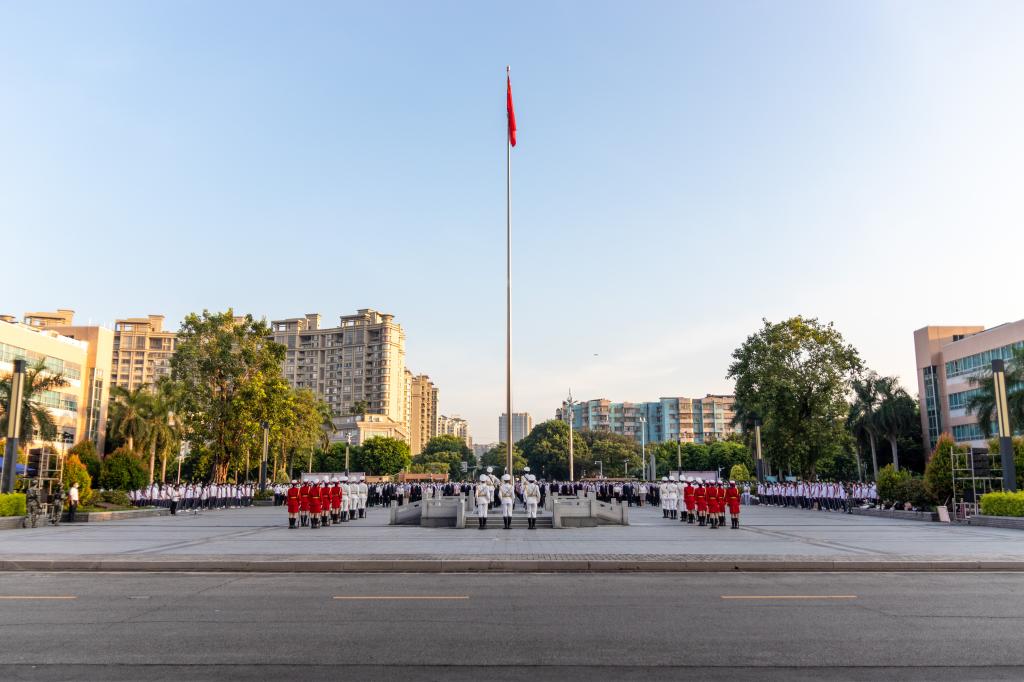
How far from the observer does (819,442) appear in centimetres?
4828

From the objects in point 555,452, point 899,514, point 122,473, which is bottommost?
point 899,514

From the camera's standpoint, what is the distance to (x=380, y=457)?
11400cm

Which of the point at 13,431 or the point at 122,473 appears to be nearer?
the point at 13,431

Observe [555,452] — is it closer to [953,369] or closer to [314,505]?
[953,369]

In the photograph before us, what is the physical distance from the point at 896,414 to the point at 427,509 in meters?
55.9

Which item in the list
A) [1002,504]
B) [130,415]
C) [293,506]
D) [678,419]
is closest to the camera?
[293,506]

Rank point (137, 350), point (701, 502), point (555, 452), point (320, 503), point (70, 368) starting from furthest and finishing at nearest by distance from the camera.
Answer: point (137, 350), point (555, 452), point (70, 368), point (701, 502), point (320, 503)

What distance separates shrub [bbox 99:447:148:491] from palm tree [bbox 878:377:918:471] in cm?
6148

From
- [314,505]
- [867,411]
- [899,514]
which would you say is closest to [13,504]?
[314,505]

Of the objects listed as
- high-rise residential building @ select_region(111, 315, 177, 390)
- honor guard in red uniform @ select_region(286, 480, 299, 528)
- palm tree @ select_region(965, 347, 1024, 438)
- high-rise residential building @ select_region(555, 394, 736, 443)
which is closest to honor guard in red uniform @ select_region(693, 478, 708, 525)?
honor guard in red uniform @ select_region(286, 480, 299, 528)

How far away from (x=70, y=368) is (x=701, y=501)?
66637 mm

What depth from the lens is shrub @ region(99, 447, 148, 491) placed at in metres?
49.6

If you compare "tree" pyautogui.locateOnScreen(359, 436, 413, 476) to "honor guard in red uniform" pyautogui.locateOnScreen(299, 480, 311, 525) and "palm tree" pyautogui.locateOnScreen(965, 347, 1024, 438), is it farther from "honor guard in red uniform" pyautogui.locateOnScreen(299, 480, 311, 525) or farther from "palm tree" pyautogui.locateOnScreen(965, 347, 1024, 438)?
"honor guard in red uniform" pyautogui.locateOnScreen(299, 480, 311, 525)

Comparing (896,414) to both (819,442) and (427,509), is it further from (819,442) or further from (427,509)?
(427,509)
